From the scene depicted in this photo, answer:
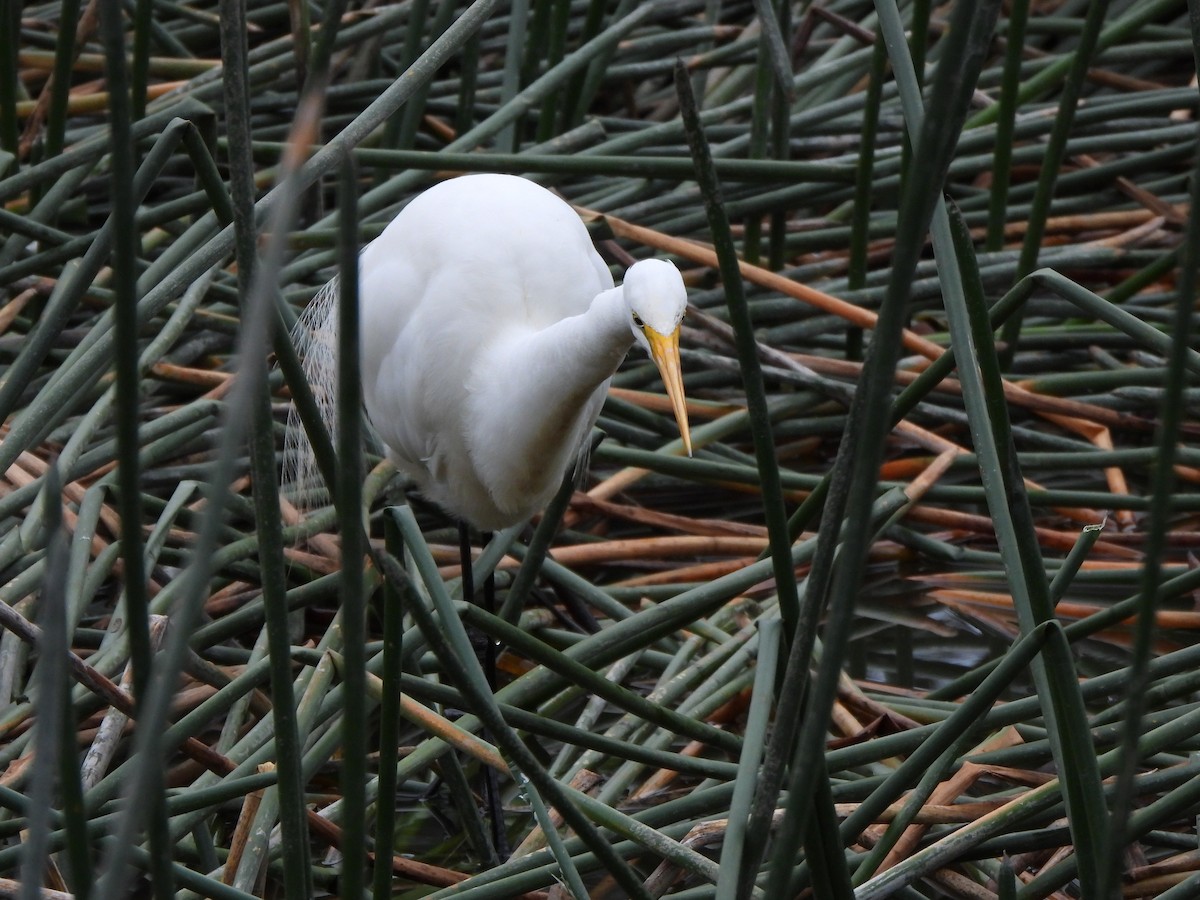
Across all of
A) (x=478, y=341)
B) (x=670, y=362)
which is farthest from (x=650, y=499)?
(x=670, y=362)

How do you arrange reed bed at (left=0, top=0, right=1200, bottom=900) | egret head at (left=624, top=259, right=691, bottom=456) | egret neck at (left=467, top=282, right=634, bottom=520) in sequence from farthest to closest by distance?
1. egret neck at (left=467, top=282, right=634, bottom=520)
2. egret head at (left=624, top=259, right=691, bottom=456)
3. reed bed at (left=0, top=0, right=1200, bottom=900)

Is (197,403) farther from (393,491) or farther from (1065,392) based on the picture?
(1065,392)

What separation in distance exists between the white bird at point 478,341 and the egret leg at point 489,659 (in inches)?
3.2

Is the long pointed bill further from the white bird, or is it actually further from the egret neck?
the white bird

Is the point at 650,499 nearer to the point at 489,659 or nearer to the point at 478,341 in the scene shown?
the point at 489,659

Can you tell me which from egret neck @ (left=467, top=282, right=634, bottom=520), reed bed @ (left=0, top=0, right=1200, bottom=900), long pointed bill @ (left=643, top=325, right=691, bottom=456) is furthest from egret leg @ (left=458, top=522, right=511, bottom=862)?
long pointed bill @ (left=643, top=325, right=691, bottom=456)

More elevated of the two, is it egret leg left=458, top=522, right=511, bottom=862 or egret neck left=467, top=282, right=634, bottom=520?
egret neck left=467, top=282, right=634, bottom=520

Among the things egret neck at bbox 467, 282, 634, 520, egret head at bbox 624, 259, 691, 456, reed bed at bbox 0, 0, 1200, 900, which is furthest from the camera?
egret neck at bbox 467, 282, 634, 520

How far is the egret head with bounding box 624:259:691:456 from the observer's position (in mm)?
1417

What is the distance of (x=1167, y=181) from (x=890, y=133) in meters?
0.53

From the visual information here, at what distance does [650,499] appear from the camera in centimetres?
254

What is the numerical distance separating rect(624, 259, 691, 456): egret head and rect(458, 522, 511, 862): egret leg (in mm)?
551

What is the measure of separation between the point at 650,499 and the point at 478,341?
653 mm

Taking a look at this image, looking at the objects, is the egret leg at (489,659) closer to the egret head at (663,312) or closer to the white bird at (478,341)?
the white bird at (478,341)
